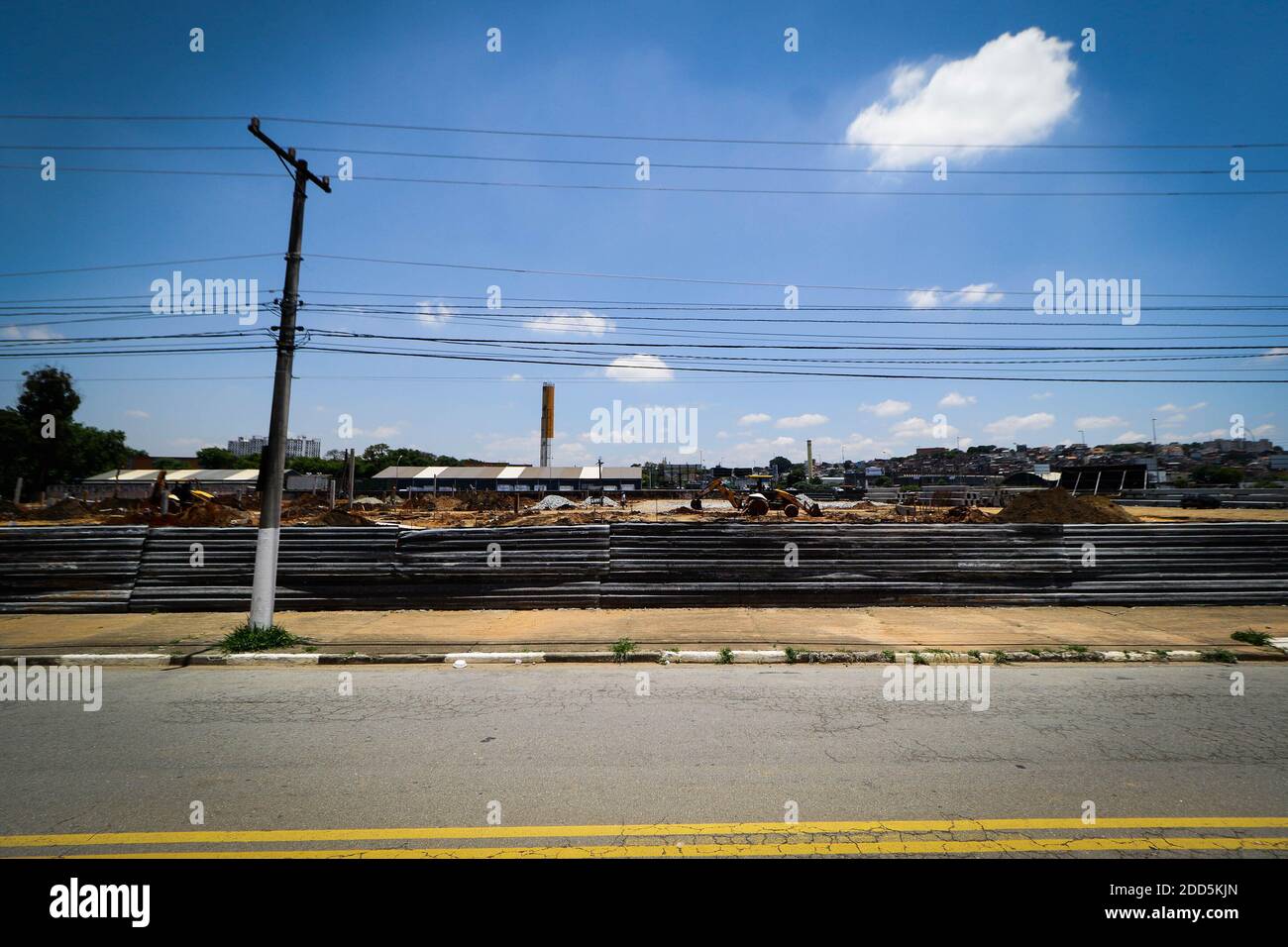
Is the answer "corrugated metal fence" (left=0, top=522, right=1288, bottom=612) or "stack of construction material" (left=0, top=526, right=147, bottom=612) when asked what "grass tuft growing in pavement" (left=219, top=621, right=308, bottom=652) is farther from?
"stack of construction material" (left=0, top=526, right=147, bottom=612)

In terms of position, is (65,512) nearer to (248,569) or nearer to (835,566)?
(248,569)

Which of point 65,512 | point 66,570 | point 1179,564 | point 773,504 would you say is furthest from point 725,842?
point 65,512

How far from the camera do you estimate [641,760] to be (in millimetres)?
4848

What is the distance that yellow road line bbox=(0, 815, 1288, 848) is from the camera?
3.68 metres

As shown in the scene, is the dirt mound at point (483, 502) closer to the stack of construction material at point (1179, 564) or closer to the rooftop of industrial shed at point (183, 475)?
the stack of construction material at point (1179, 564)

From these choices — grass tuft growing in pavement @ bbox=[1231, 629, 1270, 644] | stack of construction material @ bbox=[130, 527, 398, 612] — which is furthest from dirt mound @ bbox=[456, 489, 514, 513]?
grass tuft growing in pavement @ bbox=[1231, 629, 1270, 644]

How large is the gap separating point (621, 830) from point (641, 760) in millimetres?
1113

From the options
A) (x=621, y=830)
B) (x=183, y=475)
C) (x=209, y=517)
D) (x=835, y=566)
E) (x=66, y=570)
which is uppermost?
(x=183, y=475)

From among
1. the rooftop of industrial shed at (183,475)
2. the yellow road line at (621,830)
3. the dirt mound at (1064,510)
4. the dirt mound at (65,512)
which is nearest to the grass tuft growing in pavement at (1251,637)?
the yellow road line at (621,830)

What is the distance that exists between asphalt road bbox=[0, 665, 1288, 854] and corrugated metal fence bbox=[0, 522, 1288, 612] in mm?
4470

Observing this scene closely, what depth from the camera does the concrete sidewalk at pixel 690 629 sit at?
29.3 feet

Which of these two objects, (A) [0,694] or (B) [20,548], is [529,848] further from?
(B) [20,548]
